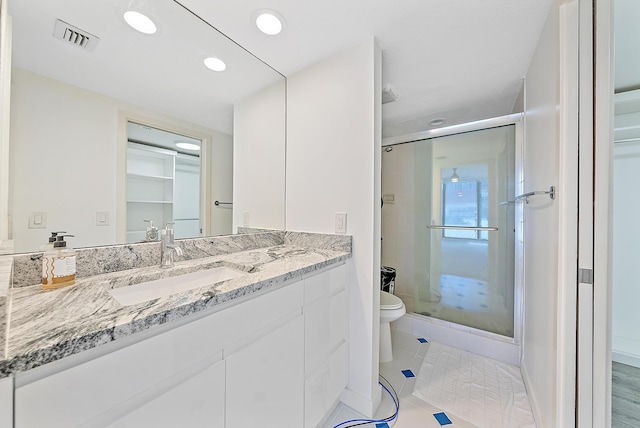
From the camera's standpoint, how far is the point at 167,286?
1.04m

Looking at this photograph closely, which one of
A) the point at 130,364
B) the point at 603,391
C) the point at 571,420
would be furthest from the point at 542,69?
the point at 130,364

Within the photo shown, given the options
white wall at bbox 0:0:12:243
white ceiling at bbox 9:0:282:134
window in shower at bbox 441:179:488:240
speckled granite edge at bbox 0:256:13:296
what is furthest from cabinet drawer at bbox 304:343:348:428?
window in shower at bbox 441:179:488:240

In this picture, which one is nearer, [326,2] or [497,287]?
[326,2]

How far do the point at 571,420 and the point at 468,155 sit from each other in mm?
2033

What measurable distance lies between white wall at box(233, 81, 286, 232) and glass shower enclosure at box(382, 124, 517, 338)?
1487mm

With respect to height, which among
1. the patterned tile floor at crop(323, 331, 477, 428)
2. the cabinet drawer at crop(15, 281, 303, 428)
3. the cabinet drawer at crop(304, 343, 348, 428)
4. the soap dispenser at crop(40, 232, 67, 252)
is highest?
the soap dispenser at crop(40, 232, 67, 252)

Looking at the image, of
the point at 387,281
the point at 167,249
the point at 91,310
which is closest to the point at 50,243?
the point at 167,249

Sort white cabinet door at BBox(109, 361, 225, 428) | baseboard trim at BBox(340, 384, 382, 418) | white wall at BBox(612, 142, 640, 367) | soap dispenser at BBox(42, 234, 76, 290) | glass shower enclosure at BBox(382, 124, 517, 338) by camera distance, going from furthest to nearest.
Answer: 1. glass shower enclosure at BBox(382, 124, 517, 338)
2. white wall at BBox(612, 142, 640, 367)
3. baseboard trim at BBox(340, 384, 382, 418)
4. soap dispenser at BBox(42, 234, 76, 290)
5. white cabinet door at BBox(109, 361, 225, 428)

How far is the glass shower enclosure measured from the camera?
218 cm

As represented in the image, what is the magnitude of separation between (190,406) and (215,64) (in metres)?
1.68

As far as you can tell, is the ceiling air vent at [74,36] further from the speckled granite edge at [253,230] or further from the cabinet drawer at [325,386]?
the cabinet drawer at [325,386]

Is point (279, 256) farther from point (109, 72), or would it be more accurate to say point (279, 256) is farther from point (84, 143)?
point (109, 72)

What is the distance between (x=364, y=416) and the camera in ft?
4.50

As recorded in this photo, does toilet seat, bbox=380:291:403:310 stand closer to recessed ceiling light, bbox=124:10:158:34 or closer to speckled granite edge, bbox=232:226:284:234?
speckled granite edge, bbox=232:226:284:234
